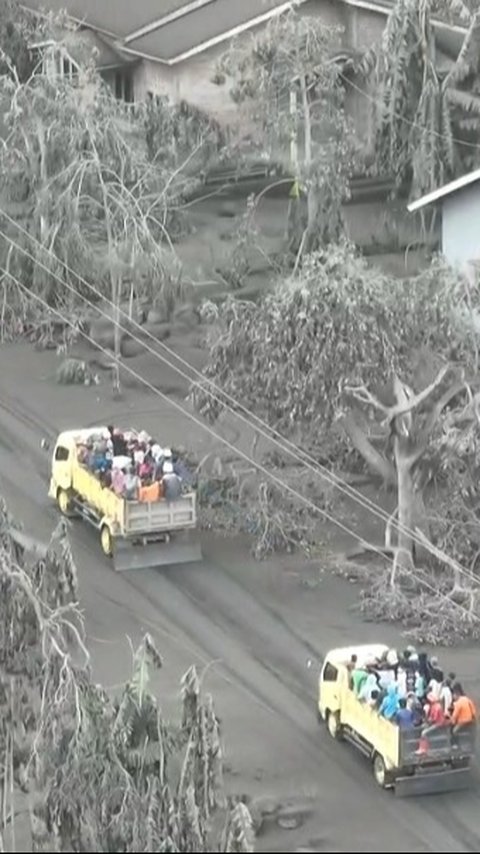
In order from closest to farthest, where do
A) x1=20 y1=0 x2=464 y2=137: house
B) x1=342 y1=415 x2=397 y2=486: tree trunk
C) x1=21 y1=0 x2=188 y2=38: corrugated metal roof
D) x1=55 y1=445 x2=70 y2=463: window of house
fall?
x1=342 y1=415 x2=397 y2=486: tree trunk, x1=55 y1=445 x2=70 y2=463: window of house, x1=20 y1=0 x2=464 y2=137: house, x1=21 y1=0 x2=188 y2=38: corrugated metal roof

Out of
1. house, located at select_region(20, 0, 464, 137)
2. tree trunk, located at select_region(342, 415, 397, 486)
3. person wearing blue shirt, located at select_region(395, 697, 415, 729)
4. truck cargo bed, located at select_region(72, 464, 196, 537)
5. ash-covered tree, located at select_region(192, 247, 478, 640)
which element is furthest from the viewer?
house, located at select_region(20, 0, 464, 137)

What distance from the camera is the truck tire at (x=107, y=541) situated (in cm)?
3281

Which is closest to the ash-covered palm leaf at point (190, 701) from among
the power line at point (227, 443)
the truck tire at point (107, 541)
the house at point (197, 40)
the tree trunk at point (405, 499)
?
the power line at point (227, 443)

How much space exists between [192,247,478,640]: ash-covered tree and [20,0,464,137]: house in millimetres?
17540

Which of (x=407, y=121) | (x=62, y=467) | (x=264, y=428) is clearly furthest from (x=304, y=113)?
(x=62, y=467)

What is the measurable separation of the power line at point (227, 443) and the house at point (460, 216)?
583cm

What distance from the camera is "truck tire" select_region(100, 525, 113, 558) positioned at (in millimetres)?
32812

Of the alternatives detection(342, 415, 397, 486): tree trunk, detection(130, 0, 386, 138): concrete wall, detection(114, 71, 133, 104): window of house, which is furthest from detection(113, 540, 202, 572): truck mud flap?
detection(114, 71, 133, 104): window of house

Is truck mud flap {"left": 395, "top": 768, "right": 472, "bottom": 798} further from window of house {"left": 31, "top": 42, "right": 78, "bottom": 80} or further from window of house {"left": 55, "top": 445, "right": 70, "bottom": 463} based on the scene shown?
window of house {"left": 31, "top": 42, "right": 78, "bottom": 80}

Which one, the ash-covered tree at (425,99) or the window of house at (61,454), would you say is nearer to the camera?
the window of house at (61,454)

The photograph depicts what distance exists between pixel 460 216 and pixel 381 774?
60.9 feet

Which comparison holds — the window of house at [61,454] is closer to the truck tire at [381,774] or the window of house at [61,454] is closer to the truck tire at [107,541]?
the truck tire at [107,541]

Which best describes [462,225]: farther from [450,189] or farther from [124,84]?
[124,84]

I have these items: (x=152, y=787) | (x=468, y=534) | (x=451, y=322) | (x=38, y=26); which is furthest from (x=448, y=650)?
(x=38, y=26)
